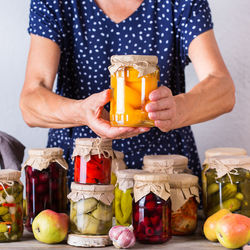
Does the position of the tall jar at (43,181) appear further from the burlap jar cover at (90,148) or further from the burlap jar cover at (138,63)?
the burlap jar cover at (138,63)

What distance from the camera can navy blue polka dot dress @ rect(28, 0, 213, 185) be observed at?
4.74 ft

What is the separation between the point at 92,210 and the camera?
961 mm

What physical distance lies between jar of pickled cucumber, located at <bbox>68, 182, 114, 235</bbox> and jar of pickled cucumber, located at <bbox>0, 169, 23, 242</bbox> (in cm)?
12

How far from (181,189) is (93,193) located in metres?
0.20

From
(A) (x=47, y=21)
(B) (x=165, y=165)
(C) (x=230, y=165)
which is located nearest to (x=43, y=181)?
(B) (x=165, y=165)

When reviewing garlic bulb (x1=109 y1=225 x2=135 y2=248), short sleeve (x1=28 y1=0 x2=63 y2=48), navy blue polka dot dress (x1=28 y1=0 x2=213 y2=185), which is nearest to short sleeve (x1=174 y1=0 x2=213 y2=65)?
navy blue polka dot dress (x1=28 y1=0 x2=213 y2=185)

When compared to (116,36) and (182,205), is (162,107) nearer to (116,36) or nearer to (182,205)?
(182,205)

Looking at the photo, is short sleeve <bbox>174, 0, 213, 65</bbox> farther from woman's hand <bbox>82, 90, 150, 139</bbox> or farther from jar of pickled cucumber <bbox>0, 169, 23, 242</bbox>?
jar of pickled cucumber <bbox>0, 169, 23, 242</bbox>

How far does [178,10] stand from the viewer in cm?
145

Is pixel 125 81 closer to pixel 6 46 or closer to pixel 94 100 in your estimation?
pixel 94 100

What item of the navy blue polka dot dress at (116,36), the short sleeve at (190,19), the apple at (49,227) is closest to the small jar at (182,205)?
the apple at (49,227)

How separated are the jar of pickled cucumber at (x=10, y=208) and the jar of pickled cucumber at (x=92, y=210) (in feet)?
0.38

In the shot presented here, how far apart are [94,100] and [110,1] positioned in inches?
21.9

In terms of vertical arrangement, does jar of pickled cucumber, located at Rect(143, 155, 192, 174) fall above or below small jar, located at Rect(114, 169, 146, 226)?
above
